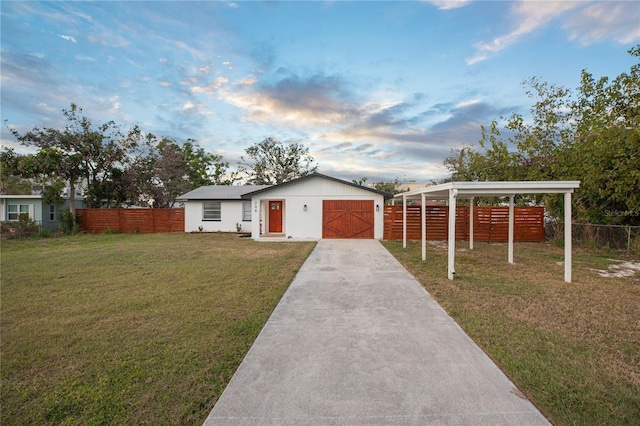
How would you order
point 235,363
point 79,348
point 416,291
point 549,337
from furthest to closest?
1. point 416,291
2. point 549,337
3. point 79,348
4. point 235,363

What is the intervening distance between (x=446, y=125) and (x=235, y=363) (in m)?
18.2

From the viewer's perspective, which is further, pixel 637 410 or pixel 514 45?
pixel 514 45

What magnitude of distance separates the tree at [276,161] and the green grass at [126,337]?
24876mm

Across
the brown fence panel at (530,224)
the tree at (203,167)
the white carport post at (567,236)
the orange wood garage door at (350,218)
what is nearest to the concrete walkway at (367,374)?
the white carport post at (567,236)

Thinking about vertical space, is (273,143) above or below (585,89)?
above

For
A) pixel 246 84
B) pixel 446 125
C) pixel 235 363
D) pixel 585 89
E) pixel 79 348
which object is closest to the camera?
pixel 235 363

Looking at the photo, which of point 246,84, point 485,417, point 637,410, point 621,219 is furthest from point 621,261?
point 246,84

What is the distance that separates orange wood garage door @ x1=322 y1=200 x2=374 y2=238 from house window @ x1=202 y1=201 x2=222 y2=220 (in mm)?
7272

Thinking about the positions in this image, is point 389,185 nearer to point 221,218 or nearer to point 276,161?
point 276,161

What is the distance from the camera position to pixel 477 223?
14625 millimetres

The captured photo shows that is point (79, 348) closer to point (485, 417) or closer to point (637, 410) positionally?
point (485, 417)

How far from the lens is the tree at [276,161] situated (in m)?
32.2

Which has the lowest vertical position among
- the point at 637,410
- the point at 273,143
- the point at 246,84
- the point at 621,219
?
the point at 637,410

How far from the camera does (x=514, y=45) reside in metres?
9.42
